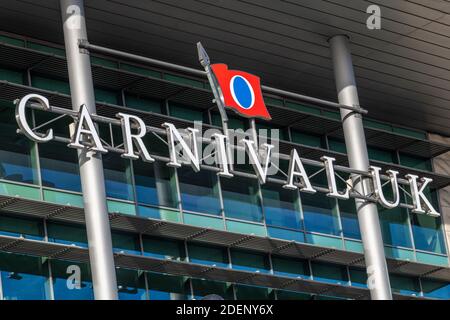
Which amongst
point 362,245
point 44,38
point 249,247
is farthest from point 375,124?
point 44,38

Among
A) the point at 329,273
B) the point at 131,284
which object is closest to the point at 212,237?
the point at 131,284

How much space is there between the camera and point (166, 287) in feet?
101

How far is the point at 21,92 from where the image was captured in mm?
29969

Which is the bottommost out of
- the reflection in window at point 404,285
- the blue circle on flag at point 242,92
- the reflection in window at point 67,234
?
the reflection in window at point 404,285

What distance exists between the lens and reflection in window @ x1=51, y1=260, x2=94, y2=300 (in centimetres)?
2850

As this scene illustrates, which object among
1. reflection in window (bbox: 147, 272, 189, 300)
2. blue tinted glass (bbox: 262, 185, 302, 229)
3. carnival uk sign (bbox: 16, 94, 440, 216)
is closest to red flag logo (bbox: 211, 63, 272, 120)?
carnival uk sign (bbox: 16, 94, 440, 216)

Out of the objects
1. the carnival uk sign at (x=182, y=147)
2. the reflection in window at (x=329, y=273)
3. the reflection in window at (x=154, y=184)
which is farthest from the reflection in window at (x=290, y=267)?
the reflection in window at (x=154, y=184)

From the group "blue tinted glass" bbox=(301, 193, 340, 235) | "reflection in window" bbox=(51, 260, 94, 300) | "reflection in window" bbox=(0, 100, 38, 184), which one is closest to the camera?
"reflection in window" bbox=(51, 260, 94, 300)

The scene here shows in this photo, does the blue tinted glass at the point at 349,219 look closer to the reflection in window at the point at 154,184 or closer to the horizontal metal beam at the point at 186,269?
the horizontal metal beam at the point at 186,269

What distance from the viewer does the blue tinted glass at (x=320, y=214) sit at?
114 feet

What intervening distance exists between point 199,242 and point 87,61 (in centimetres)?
595

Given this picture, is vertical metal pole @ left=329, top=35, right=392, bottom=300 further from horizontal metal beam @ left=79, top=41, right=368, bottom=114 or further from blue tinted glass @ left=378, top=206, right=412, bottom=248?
blue tinted glass @ left=378, top=206, right=412, bottom=248

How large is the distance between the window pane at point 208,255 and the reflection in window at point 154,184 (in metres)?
1.28

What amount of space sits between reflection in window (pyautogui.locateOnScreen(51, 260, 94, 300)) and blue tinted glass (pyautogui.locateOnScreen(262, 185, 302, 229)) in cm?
642
